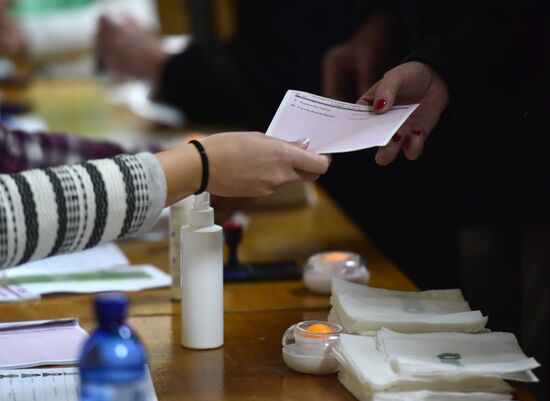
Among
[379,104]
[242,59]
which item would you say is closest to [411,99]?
[379,104]

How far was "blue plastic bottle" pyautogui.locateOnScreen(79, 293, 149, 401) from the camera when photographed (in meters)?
0.84

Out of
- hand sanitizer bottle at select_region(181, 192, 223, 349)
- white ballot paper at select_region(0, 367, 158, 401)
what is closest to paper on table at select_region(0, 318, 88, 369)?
white ballot paper at select_region(0, 367, 158, 401)

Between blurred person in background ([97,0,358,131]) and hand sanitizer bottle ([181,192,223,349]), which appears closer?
hand sanitizer bottle ([181,192,223,349])

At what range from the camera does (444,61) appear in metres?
1.68

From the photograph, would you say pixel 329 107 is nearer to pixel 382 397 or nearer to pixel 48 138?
pixel 382 397

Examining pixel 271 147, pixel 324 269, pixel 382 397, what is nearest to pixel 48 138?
pixel 324 269

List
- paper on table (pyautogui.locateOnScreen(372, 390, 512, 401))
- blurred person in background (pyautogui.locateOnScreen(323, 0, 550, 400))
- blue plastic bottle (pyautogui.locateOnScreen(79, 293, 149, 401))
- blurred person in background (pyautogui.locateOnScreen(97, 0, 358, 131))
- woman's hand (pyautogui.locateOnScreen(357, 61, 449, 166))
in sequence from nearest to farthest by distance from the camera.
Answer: blue plastic bottle (pyautogui.locateOnScreen(79, 293, 149, 401)) → paper on table (pyautogui.locateOnScreen(372, 390, 512, 401)) → woman's hand (pyautogui.locateOnScreen(357, 61, 449, 166)) → blurred person in background (pyautogui.locateOnScreen(323, 0, 550, 400)) → blurred person in background (pyautogui.locateOnScreen(97, 0, 358, 131))

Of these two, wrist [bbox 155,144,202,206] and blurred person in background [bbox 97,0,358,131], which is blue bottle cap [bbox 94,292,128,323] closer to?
wrist [bbox 155,144,202,206]

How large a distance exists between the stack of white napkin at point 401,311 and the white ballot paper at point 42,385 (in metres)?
0.27

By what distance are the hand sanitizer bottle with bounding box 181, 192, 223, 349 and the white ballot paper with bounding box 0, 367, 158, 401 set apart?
0.39 ft

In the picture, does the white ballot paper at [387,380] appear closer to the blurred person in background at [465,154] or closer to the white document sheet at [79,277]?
the blurred person in background at [465,154]

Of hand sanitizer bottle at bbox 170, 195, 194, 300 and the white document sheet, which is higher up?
hand sanitizer bottle at bbox 170, 195, 194, 300

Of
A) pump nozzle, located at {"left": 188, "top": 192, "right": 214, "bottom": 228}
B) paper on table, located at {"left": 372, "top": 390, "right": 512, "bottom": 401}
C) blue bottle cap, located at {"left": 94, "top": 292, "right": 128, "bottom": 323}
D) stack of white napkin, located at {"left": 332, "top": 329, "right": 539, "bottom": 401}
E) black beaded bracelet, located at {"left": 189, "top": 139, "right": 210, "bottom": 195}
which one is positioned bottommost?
paper on table, located at {"left": 372, "top": 390, "right": 512, "bottom": 401}

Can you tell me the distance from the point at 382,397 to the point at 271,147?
37cm
